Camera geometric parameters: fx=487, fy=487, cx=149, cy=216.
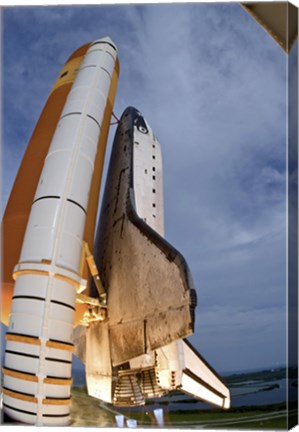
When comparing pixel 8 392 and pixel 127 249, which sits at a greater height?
pixel 127 249

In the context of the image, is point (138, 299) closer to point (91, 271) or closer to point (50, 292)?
point (91, 271)

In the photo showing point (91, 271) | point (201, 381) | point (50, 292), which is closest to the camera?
point (50, 292)

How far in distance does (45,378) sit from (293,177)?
2172 mm

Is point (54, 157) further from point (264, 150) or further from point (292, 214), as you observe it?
point (264, 150)

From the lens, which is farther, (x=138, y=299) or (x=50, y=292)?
(x=138, y=299)

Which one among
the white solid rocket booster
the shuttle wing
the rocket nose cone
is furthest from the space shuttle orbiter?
the rocket nose cone

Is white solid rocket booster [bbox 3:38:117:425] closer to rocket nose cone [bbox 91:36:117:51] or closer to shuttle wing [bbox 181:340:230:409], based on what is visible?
rocket nose cone [bbox 91:36:117:51]

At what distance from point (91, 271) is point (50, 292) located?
983 millimetres

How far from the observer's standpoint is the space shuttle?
3.12 metres

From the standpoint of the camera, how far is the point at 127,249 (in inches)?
179

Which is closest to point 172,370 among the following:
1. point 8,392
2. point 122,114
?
point 8,392

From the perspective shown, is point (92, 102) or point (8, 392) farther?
point (92, 102)

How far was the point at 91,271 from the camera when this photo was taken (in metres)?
4.14

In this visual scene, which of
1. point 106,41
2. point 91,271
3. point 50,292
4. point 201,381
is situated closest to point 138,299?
point 91,271
